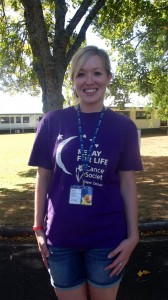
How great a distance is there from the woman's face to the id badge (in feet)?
1.69

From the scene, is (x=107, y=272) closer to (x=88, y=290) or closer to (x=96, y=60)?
(x=88, y=290)

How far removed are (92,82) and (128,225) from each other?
880 millimetres

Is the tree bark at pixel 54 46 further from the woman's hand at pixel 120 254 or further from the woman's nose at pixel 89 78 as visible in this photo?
the woman's hand at pixel 120 254

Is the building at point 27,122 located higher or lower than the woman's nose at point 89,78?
lower

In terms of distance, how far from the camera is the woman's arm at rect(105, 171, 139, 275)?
2004mm

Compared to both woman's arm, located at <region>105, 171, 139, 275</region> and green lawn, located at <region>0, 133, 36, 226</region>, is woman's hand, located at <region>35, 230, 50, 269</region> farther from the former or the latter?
green lawn, located at <region>0, 133, 36, 226</region>

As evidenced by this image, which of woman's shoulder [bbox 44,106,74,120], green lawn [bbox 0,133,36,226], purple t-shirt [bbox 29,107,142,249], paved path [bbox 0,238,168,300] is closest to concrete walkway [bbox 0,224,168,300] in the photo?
paved path [bbox 0,238,168,300]

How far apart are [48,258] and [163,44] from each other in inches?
549

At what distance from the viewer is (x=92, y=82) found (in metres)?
2.06

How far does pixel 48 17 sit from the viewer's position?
1172 centimetres

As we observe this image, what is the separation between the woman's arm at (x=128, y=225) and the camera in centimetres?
200

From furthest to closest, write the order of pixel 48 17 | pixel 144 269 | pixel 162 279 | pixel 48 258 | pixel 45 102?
1. pixel 48 17
2. pixel 45 102
3. pixel 144 269
4. pixel 162 279
5. pixel 48 258

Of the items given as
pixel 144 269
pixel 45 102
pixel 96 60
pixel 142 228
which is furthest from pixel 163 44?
pixel 96 60

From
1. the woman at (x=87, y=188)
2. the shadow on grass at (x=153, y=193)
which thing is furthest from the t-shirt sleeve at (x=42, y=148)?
the shadow on grass at (x=153, y=193)
